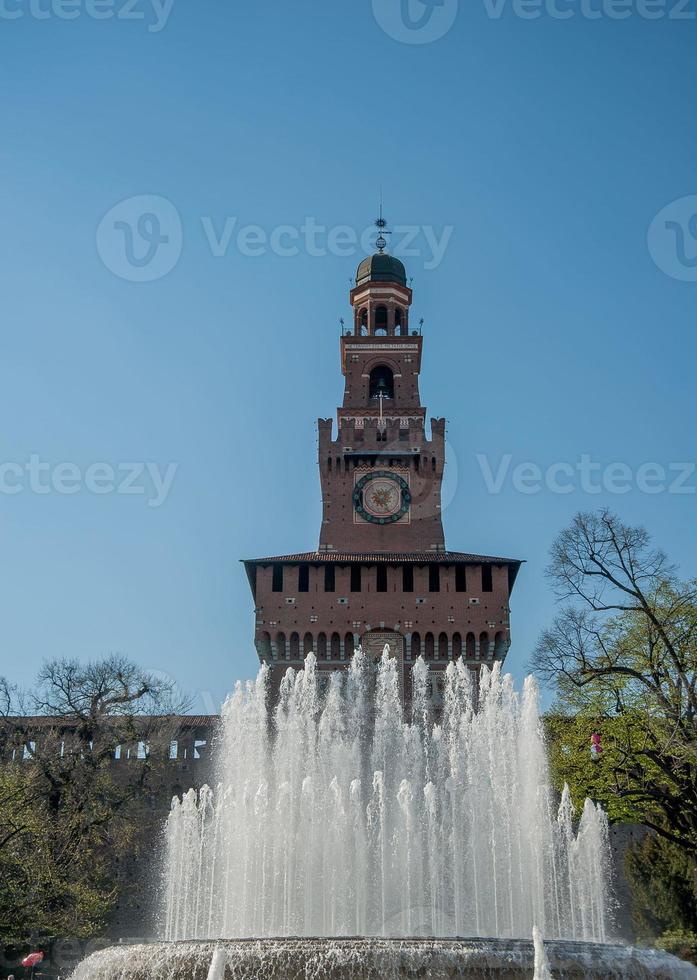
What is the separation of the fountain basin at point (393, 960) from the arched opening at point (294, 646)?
26.7 metres

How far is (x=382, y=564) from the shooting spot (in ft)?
153

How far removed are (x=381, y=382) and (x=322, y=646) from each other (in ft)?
47.7

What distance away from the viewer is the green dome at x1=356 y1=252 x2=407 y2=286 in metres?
56.4

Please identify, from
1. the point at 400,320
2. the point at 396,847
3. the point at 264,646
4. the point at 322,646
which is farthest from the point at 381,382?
the point at 396,847

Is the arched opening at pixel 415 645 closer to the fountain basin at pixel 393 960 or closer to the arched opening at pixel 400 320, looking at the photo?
the arched opening at pixel 400 320

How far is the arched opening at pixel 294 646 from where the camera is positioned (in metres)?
45.2

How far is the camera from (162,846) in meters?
43.0

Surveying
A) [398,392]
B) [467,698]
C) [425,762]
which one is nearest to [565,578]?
[425,762]

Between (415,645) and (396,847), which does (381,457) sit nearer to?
(415,645)

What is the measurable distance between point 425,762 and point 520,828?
7.77 m

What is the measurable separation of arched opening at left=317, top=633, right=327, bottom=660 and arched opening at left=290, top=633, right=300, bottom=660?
789 millimetres

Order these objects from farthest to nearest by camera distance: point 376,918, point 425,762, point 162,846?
point 162,846, point 425,762, point 376,918

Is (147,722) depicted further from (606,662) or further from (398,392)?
(606,662)

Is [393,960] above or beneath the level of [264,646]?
beneath
